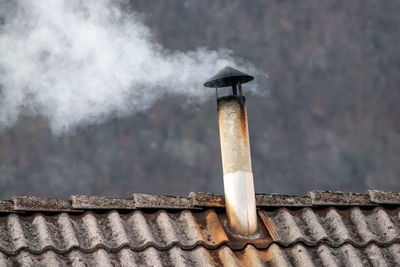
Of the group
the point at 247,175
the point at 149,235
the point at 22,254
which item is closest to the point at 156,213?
the point at 149,235

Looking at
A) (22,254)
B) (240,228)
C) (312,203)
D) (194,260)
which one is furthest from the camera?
(312,203)

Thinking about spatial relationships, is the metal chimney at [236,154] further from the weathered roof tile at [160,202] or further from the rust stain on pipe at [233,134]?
the weathered roof tile at [160,202]

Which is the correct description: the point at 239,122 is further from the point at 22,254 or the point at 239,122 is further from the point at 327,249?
the point at 22,254

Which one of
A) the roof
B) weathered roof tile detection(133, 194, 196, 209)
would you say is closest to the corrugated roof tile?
the roof

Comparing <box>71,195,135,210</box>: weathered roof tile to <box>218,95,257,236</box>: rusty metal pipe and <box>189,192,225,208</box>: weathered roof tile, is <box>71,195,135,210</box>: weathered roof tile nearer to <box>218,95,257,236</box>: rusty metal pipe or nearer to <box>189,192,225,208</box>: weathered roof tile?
<box>189,192,225,208</box>: weathered roof tile

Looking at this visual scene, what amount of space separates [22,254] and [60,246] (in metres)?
0.30

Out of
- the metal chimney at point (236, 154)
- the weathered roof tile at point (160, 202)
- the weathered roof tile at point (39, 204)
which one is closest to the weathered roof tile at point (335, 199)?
the metal chimney at point (236, 154)

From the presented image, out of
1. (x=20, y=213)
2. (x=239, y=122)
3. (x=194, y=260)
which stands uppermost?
(x=239, y=122)

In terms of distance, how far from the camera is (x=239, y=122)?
5949 mm

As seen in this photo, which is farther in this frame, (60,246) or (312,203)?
(312,203)

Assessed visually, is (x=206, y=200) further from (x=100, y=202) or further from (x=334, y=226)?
(x=334, y=226)

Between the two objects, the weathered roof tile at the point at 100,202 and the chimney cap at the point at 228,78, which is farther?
the chimney cap at the point at 228,78

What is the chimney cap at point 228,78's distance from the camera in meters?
6.11

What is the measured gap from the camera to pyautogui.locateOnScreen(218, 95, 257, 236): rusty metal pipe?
566 centimetres
